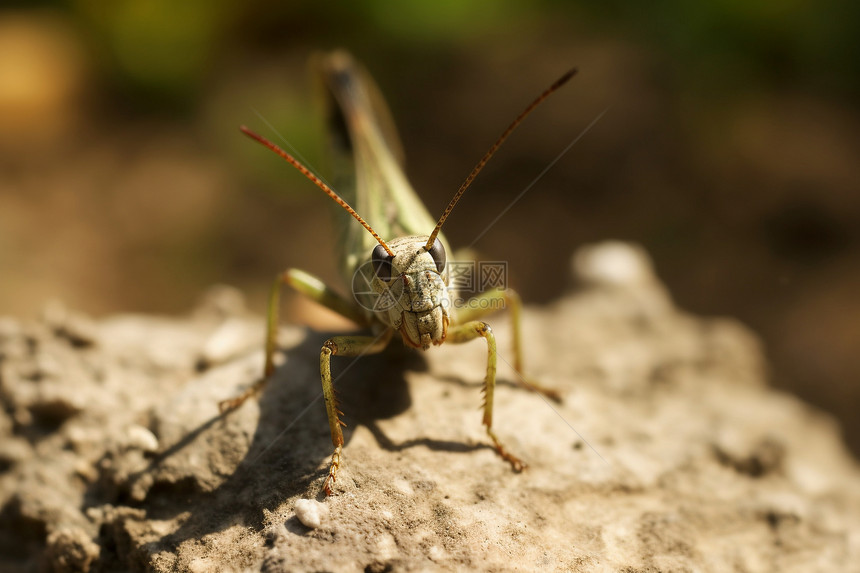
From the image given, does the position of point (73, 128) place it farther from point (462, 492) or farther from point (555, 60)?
point (462, 492)

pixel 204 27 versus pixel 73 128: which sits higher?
pixel 204 27

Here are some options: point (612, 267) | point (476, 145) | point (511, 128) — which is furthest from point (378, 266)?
point (476, 145)

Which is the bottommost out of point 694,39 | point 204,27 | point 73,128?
point 694,39

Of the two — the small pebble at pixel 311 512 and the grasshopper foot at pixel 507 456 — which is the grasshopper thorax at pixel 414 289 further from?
the small pebble at pixel 311 512

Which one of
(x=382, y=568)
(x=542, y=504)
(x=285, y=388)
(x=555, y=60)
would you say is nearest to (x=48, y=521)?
(x=285, y=388)

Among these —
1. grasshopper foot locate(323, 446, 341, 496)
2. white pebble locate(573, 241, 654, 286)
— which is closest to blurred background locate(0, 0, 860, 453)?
white pebble locate(573, 241, 654, 286)

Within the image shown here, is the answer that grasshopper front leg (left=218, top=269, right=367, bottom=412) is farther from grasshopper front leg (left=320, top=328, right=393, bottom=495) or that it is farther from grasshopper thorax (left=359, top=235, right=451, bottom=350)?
grasshopper thorax (left=359, top=235, right=451, bottom=350)

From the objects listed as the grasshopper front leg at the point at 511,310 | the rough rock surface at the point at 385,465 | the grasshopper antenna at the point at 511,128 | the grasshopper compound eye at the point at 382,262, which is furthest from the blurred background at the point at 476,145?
the grasshopper antenna at the point at 511,128
